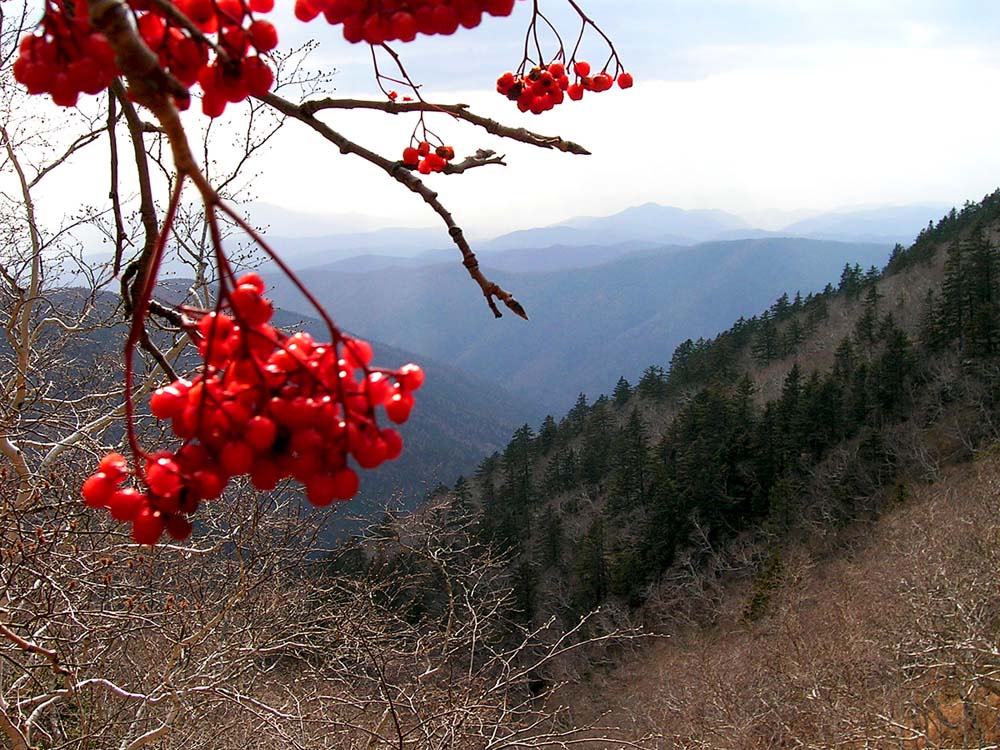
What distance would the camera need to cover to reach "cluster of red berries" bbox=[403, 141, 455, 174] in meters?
2.72

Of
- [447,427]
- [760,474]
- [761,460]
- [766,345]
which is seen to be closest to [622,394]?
[766,345]

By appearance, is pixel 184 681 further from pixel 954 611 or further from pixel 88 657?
pixel 954 611

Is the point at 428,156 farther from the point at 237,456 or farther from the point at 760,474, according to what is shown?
the point at 760,474

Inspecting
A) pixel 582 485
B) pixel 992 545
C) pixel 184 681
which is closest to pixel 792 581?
pixel 992 545

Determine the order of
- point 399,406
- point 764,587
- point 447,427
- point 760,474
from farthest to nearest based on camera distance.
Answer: point 447,427
point 760,474
point 764,587
point 399,406

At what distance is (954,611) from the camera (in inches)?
506

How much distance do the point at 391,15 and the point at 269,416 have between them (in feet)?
2.02

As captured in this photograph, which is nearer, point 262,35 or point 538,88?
point 262,35

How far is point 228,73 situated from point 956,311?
51727mm

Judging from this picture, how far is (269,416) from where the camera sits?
895 mm

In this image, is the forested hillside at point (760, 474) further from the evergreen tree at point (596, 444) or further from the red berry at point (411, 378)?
the red berry at point (411, 378)

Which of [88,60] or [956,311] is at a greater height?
[88,60]

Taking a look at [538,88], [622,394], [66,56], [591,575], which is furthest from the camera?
[622,394]

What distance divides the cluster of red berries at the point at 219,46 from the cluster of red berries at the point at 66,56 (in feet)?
0.21
